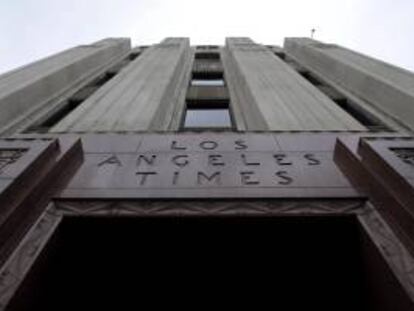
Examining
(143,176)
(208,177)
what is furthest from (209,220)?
(143,176)

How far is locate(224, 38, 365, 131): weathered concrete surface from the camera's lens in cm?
912

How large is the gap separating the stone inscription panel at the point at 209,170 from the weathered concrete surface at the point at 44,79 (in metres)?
4.52

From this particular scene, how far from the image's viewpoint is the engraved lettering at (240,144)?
7.28 meters

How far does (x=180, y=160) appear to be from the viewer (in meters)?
6.89

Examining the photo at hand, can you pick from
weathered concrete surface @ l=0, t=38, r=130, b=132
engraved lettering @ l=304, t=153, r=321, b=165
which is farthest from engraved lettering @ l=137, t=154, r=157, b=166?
weathered concrete surface @ l=0, t=38, r=130, b=132

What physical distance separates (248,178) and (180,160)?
120cm

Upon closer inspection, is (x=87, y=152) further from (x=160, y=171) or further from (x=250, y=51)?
(x=250, y=51)

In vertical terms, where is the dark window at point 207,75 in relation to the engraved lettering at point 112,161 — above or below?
below

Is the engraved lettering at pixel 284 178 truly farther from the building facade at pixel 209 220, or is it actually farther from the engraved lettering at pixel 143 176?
the engraved lettering at pixel 143 176

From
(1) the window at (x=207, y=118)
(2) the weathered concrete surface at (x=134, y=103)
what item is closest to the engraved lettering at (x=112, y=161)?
(2) the weathered concrete surface at (x=134, y=103)

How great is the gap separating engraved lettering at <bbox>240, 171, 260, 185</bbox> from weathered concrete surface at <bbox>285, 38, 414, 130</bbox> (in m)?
5.62

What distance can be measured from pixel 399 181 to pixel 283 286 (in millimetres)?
2027

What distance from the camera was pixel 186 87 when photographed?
15461mm

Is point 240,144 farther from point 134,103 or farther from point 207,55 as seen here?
point 207,55
